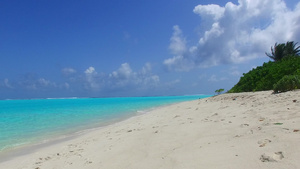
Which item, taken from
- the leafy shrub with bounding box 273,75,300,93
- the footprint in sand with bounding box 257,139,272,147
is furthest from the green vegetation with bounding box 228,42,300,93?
the footprint in sand with bounding box 257,139,272,147

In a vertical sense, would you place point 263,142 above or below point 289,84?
below

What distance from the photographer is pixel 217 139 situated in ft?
11.8

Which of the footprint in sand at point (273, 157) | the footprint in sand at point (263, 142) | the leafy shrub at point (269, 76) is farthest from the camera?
the leafy shrub at point (269, 76)

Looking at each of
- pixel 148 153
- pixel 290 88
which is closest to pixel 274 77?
pixel 290 88

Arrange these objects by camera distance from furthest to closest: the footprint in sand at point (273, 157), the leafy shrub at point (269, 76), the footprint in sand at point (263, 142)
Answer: the leafy shrub at point (269, 76) → the footprint in sand at point (263, 142) → the footprint in sand at point (273, 157)

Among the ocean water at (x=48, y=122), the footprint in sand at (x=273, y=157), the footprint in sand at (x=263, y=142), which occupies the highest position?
the ocean water at (x=48, y=122)

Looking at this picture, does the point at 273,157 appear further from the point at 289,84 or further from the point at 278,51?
the point at 278,51

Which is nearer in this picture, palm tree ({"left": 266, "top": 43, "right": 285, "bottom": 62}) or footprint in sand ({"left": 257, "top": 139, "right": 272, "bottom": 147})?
footprint in sand ({"left": 257, "top": 139, "right": 272, "bottom": 147})

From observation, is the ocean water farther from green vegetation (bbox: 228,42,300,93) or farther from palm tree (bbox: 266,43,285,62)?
palm tree (bbox: 266,43,285,62)

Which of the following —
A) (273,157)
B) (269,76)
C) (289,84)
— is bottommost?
(273,157)

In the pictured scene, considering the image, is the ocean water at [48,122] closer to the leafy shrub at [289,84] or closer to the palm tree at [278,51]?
the leafy shrub at [289,84]

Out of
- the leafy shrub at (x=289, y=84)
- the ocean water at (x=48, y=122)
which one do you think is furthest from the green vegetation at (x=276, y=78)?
the ocean water at (x=48, y=122)

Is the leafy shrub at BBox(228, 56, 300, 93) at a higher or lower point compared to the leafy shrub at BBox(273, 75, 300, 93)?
higher

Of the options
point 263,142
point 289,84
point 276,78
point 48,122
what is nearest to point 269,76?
point 276,78
